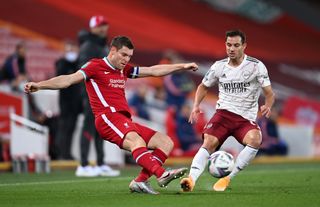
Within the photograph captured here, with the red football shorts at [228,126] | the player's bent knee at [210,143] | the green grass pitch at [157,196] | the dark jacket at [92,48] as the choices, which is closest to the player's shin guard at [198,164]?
the player's bent knee at [210,143]

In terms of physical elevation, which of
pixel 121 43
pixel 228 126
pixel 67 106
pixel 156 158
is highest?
pixel 121 43

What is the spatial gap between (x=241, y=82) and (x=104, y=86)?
1.77 meters

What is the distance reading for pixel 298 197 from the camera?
9867 mm

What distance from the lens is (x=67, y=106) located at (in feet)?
57.6

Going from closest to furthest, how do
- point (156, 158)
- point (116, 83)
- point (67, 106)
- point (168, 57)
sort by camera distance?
point (156, 158) → point (116, 83) → point (67, 106) → point (168, 57)

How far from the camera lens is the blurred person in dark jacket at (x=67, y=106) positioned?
56.9ft

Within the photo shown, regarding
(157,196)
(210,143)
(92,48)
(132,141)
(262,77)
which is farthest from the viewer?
(92,48)

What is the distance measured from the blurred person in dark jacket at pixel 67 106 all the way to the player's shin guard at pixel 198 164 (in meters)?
6.82

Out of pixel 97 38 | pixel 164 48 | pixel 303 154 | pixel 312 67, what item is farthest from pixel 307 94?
pixel 97 38

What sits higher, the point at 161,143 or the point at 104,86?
the point at 104,86

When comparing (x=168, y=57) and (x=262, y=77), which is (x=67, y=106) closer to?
(x=168, y=57)

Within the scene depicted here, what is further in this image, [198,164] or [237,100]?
[237,100]

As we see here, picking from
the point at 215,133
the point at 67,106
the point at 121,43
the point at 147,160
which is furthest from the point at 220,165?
the point at 67,106

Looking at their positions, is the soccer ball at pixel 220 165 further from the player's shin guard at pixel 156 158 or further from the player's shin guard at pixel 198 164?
the player's shin guard at pixel 156 158
